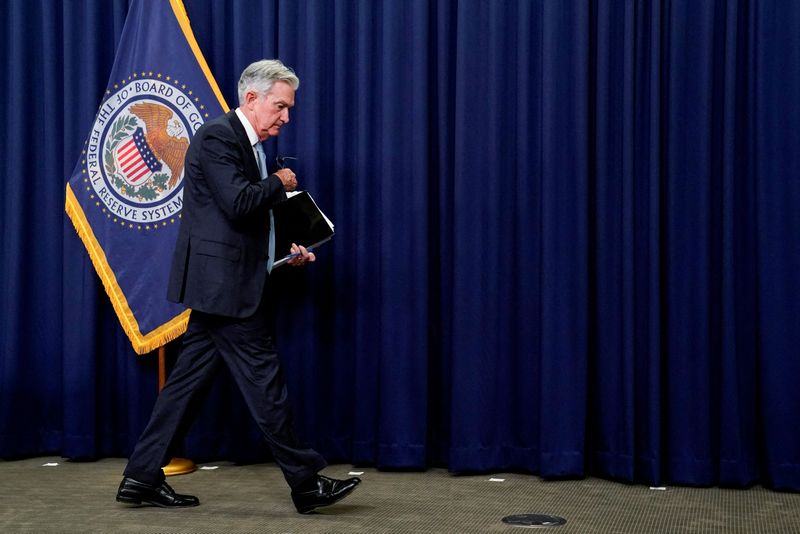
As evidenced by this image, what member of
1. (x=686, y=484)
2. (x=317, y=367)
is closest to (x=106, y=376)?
(x=317, y=367)

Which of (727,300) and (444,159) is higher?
(444,159)

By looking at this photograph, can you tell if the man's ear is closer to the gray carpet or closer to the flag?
the flag

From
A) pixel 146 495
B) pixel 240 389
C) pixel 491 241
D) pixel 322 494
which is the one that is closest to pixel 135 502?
pixel 146 495

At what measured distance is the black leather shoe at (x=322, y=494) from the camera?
307 centimetres

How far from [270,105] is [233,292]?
24.2 inches

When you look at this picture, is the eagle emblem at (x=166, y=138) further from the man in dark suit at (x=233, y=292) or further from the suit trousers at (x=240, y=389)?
the suit trousers at (x=240, y=389)

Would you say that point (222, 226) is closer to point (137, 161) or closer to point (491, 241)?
point (137, 161)

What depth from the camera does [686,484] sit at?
352cm

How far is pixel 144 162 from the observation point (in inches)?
154

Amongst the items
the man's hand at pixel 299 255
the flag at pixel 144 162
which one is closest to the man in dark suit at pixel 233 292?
the man's hand at pixel 299 255

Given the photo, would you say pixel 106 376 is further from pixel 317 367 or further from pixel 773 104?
pixel 773 104

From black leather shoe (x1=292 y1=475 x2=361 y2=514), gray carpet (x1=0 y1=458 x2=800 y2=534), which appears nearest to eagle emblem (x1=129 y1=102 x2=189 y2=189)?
gray carpet (x1=0 y1=458 x2=800 y2=534)

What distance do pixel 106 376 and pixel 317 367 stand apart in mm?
944

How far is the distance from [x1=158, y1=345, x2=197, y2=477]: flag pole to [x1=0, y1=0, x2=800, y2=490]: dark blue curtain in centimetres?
15
